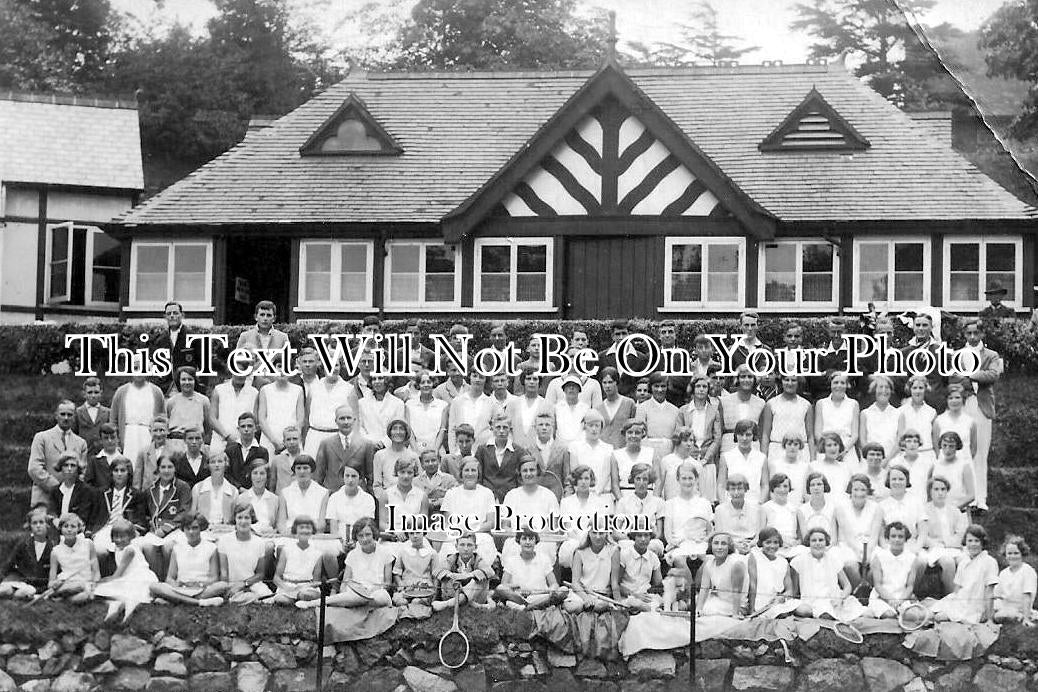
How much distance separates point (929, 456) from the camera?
11750 millimetres

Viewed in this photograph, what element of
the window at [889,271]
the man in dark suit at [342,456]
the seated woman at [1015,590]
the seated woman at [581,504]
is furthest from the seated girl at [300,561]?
the window at [889,271]

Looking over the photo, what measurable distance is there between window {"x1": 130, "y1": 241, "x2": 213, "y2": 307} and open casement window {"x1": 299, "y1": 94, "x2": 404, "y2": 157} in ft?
7.20

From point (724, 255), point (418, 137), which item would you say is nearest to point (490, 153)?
point (418, 137)

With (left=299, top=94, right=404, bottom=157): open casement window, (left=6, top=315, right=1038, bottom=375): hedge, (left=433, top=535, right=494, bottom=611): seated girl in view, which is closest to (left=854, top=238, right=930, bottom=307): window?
(left=6, top=315, right=1038, bottom=375): hedge

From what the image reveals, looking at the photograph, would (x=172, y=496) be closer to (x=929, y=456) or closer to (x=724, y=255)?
(x=929, y=456)

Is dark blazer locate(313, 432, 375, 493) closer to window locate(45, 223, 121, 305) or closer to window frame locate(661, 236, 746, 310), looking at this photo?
window frame locate(661, 236, 746, 310)

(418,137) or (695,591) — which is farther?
(418,137)

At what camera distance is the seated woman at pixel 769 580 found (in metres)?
10.5

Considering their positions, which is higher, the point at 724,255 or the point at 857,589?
the point at 724,255

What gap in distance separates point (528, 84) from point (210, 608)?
11789mm

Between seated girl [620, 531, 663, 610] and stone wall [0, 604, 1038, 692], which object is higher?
seated girl [620, 531, 663, 610]

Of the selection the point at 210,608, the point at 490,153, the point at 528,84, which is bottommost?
the point at 210,608

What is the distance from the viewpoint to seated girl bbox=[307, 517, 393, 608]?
10.8m

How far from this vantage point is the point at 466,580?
423 inches
